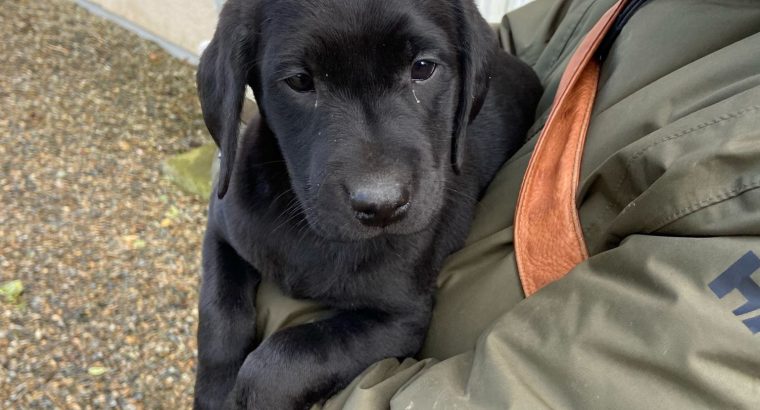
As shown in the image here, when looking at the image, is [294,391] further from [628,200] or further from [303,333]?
[628,200]

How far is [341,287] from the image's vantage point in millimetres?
1525

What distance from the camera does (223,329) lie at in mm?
1612

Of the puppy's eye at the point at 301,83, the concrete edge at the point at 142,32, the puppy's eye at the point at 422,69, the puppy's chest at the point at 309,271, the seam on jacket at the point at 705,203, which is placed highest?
the seam on jacket at the point at 705,203

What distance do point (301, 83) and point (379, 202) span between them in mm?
365

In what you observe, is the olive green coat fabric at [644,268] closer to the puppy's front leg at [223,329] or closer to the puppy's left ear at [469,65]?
the puppy's left ear at [469,65]

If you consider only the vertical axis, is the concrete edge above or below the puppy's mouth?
below

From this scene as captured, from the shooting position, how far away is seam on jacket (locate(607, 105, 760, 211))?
948 millimetres

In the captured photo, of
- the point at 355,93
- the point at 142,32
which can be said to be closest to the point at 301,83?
the point at 355,93

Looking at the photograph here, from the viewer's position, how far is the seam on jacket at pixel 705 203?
2.93ft

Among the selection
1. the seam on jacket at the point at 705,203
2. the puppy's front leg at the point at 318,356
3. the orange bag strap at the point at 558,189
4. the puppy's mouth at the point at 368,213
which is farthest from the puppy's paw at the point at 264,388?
the seam on jacket at the point at 705,203

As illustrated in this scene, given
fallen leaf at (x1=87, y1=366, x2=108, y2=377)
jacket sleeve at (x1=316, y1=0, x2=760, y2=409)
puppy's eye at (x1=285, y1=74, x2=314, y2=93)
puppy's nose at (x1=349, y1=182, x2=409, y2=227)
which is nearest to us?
jacket sleeve at (x1=316, y1=0, x2=760, y2=409)

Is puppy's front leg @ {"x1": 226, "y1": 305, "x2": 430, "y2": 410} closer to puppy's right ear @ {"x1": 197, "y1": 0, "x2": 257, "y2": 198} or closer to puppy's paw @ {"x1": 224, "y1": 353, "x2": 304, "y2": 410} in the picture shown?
puppy's paw @ {"x1": 224, "y1": 353, "x2": 304, "y2": 410}

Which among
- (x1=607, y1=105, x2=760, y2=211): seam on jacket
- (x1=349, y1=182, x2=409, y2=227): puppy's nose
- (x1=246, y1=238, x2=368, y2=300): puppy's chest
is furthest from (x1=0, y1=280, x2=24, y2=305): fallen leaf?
(x1=607, y1=105, x2=760, y2=211): seam on jacket

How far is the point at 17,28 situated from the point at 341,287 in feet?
13.2
